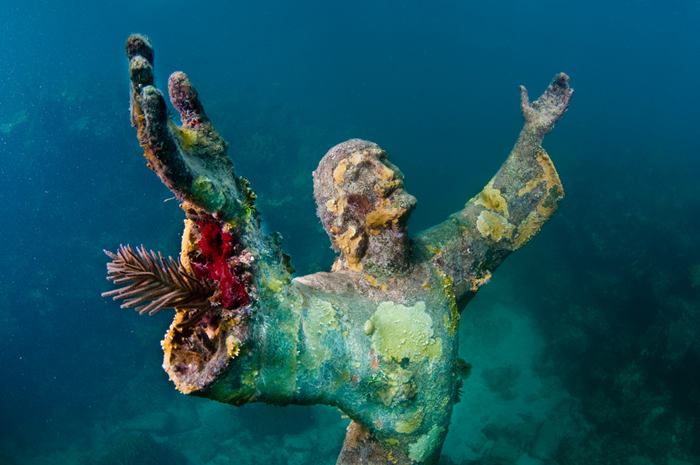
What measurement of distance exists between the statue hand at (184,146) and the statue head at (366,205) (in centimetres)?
99

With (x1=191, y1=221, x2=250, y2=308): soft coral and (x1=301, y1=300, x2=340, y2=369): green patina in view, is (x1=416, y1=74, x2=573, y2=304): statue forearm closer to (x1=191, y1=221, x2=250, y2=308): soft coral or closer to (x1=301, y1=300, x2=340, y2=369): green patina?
(x1=301, y1=300, x2=340, y2=369): green patina

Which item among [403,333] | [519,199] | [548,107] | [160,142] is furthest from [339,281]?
[548,107]

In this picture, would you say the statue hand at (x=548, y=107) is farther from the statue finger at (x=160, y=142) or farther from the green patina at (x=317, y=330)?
the statue finger at (x=160, y=142)

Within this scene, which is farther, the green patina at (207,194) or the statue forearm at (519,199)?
the statue forearm at (519,199)

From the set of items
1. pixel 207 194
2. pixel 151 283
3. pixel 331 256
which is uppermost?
pixel 331 256

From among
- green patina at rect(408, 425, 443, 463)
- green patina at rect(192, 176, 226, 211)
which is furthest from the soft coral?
green patina at rect(408, 425, 443, 463)

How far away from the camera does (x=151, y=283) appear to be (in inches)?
68.9

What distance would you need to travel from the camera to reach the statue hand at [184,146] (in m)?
1.47

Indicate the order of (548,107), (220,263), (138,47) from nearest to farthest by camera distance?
(138,47), (220,263), (548,107)

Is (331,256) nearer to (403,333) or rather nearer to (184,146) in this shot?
(403,333)

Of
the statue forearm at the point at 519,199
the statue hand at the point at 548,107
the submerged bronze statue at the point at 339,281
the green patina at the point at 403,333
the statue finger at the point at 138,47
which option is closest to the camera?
the statue finger at the point at 138,47

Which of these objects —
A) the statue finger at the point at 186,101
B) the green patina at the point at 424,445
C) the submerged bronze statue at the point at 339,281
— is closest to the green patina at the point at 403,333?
the submerged bronze statue at the point at 339,281

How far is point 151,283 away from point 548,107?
3.68 meters

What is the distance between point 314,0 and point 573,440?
5959 centimetres
